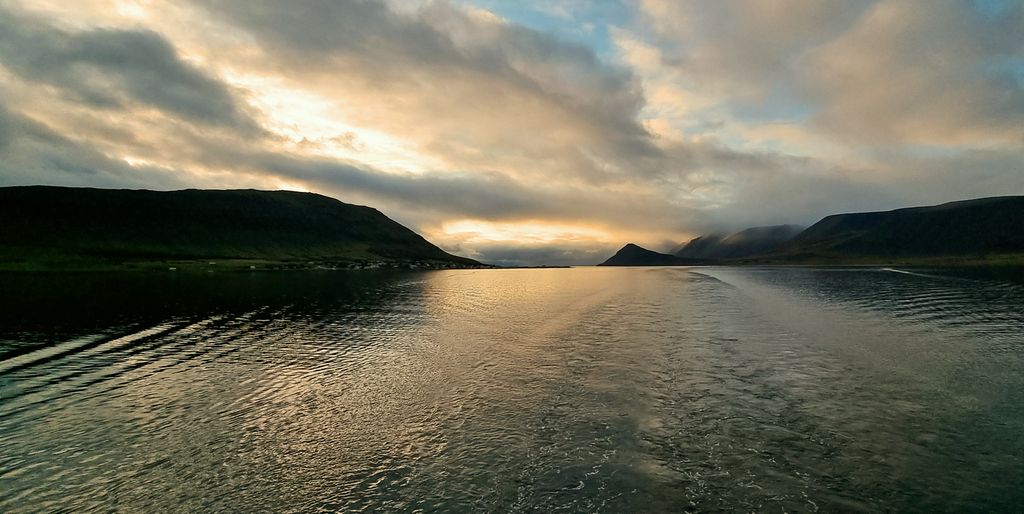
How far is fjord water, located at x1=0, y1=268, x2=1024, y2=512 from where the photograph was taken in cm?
1473

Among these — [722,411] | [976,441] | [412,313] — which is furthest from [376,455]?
[412,313]

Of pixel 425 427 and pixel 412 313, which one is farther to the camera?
pixel 412 313

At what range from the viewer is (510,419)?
2122cm

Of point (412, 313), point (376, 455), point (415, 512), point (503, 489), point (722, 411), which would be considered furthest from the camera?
point (412, 313)

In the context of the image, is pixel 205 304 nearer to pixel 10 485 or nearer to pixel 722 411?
pixel 10 485

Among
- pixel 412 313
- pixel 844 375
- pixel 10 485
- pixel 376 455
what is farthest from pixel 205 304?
pixel 844 375

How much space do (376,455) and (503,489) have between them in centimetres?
574

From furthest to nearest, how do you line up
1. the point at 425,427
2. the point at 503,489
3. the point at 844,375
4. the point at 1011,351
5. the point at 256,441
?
the point at 1011,351 → the point at 844,375 → the point at 425,427 → the point at 256,441 → the point at 503,489

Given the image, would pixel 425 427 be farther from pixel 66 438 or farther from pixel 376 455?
pixel 66 438

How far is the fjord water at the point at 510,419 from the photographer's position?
14.7 m

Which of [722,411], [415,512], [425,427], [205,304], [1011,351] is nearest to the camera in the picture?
[415,512]

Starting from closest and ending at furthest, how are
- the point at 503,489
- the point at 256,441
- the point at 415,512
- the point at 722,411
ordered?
1. the point at 415,512
2. the point at 503,489
3. the point at 256,441
4. the point at 722,411

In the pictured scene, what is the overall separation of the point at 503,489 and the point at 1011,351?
4350cm

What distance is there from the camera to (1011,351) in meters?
34.5
